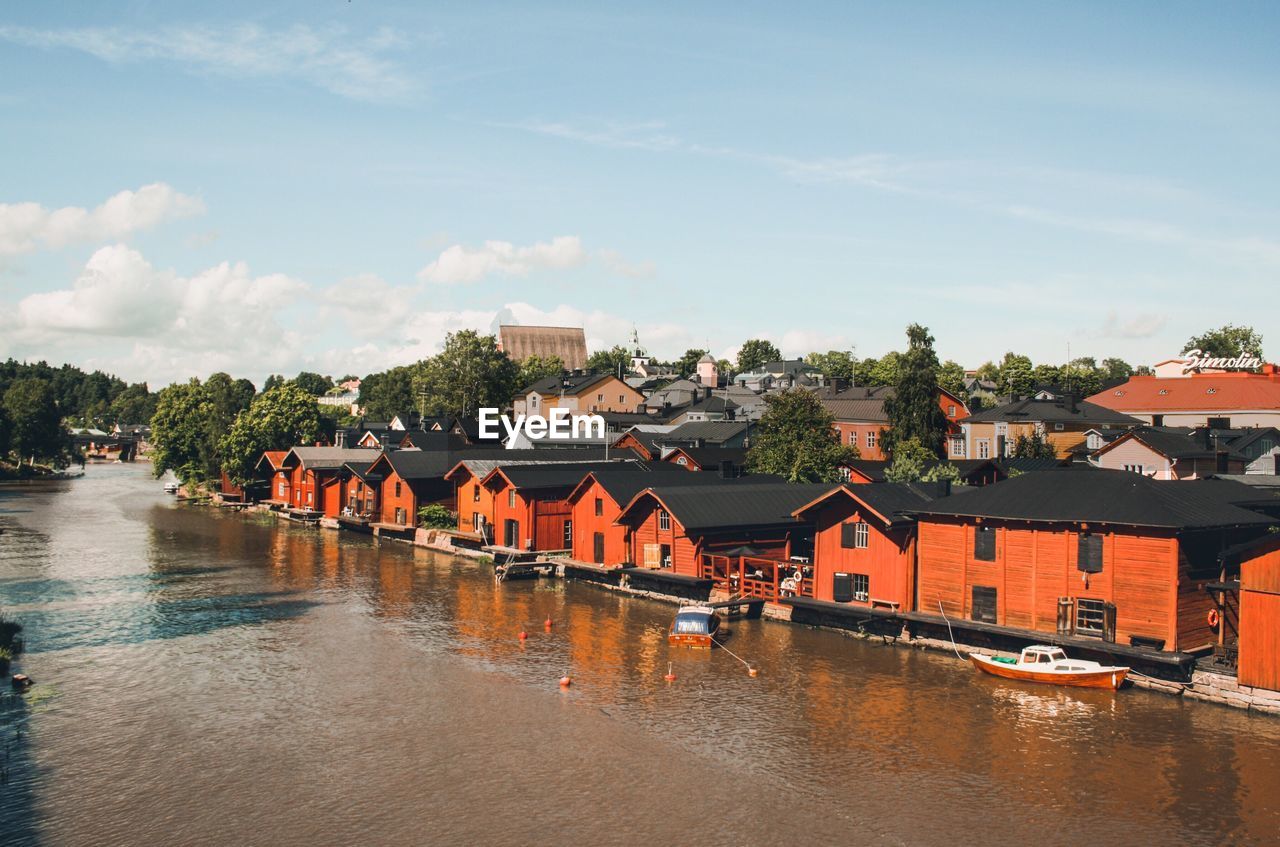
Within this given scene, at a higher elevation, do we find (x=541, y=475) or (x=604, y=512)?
(x=541, y=475)

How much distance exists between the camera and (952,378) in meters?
148

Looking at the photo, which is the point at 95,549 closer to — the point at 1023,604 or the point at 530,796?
the point at 530,796

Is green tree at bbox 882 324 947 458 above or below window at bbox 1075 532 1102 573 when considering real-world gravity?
above

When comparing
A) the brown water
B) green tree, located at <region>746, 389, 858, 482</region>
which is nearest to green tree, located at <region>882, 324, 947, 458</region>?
green tree, located at <region>746, 389, 858, 482</region>

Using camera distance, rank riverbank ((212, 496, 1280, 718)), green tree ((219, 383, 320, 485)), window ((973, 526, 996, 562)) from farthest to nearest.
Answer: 1. green tree ((219, 383, 320, 485))
2. window ((973, 526, 996, 562))
3. riverbank ((212, 496, 1280, 718))

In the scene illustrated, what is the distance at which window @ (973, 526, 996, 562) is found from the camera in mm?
43562

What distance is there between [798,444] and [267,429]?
236ft

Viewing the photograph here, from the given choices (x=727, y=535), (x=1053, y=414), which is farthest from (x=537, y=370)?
(x=727, y=535)

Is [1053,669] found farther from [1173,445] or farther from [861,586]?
[1173,445]

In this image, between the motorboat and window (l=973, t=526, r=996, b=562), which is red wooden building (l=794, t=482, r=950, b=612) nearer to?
window (l=973, t=526, r=996, b=562)

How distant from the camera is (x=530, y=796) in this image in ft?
92.7

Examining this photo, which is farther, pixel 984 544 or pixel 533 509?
pixel 533 509

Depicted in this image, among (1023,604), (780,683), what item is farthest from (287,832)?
(1023,604)

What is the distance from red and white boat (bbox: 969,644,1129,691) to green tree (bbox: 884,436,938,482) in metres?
28.5
